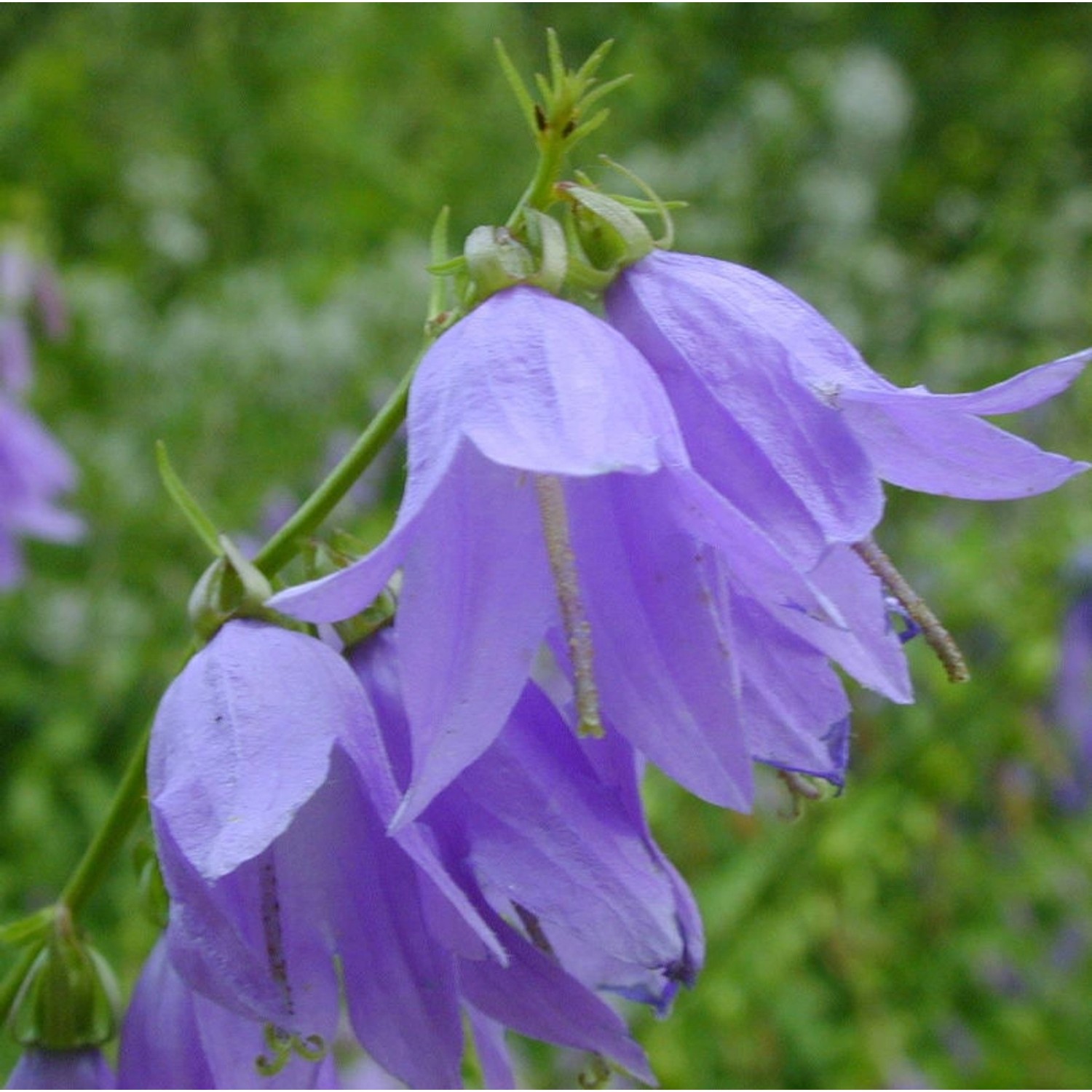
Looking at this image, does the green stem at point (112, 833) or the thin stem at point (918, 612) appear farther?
the green stem at point (112, 833)

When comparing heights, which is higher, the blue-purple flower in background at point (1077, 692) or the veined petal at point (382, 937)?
the veined petal at point (382, 937)

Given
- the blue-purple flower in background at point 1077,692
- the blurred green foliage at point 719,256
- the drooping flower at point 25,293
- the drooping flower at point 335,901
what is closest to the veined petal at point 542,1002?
the drooping flower at point 335,901

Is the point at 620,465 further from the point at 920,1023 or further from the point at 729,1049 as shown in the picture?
the point at 920,1023

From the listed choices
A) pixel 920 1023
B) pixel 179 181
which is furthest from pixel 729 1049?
pixel 179 181

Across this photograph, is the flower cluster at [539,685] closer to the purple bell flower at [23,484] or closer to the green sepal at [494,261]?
the green sepal at [494,261]

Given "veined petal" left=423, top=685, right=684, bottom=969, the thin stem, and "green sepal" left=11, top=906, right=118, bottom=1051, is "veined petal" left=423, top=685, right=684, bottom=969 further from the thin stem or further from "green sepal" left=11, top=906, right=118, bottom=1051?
"green sepal" left=11, top=906, right=118, bottom=1051

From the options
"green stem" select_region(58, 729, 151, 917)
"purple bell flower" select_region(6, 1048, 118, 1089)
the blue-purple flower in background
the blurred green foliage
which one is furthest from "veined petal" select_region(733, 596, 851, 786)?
the blue-purple flower in background
